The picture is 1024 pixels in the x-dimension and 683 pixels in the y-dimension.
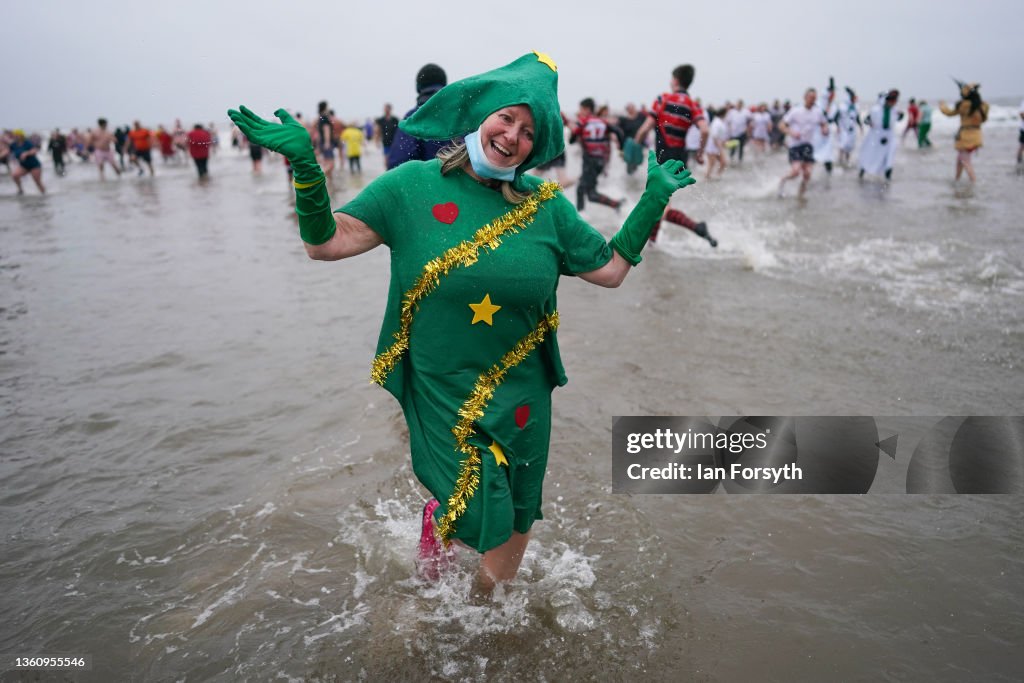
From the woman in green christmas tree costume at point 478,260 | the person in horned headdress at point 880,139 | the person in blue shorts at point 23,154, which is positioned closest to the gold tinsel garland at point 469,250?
the woman in green christmas tree costume at point 478,260

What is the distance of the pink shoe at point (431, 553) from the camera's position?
112 inches

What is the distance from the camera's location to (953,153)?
23.0 m

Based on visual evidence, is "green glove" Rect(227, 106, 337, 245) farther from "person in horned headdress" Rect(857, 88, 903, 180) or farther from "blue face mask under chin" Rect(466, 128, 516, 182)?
"person in horned headdress" Rect(857, 88, 903, 180)

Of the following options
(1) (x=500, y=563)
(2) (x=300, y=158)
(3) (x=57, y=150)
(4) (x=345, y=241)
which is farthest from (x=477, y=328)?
(3) (x=57, y=150)

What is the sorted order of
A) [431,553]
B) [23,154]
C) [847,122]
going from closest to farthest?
[431,553], [23,154], [847,122]

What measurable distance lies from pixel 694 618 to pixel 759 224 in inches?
348

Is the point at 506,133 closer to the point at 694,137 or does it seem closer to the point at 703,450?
the point at 703,450

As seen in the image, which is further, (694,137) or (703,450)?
(694,137)

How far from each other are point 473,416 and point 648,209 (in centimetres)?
91

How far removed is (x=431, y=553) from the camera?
9.55ft

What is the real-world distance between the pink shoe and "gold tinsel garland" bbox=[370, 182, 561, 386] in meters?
0.77

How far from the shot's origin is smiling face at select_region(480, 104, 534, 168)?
2.21 metres

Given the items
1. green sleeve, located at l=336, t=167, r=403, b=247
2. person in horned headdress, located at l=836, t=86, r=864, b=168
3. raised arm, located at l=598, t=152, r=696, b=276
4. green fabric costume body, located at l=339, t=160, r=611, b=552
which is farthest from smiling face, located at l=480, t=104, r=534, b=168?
person in horned headdress, located at l=836, t=86, r=864, b=168

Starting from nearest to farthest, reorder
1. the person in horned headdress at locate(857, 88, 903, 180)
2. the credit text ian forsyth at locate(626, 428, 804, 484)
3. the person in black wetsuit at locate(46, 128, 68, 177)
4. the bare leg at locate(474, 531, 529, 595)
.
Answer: the bare leg at locate(474, 531, 529, 595), the credit text ian forsyth at locate(626, 428, 804, 484), the person in horned headdress at locate(857, 88, 903, 180), the person in black wetsuit at locate(46, 128, 68, 177)
